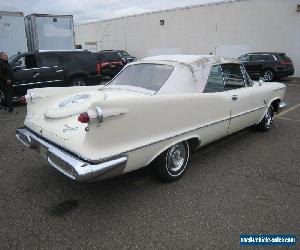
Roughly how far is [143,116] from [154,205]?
107 cm

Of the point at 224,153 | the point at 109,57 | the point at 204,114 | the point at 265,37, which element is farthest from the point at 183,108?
the point at 265,37

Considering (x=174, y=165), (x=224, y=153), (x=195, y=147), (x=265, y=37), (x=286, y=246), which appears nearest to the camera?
(x=286, y=246)

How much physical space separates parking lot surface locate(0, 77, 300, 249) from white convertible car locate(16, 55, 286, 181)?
1.55 feet

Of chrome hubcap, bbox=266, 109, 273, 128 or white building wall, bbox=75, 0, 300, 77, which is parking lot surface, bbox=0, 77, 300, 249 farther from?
white building wall, bbox=75, 0, 300, 77

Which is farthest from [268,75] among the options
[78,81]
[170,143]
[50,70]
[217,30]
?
[170,143]

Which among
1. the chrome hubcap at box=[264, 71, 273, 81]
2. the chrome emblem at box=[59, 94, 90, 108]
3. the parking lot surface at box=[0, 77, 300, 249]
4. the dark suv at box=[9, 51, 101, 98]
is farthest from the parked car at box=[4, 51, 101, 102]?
the chrome hubcap at box=[264, 71, 273, 81]

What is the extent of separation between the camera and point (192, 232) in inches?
121

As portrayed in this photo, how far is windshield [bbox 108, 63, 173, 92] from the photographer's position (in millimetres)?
4191

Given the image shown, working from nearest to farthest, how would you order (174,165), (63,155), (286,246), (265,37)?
1. (286,246)
2. (63,155)
3. (174,165)
4. (265,37)

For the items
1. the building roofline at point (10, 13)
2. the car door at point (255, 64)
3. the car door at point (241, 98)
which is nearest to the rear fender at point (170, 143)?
the car door at point (241, 98)

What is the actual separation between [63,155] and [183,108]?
5.22 feet

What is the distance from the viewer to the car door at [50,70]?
9.92 m

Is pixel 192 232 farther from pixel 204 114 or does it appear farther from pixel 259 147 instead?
pixel 259 147

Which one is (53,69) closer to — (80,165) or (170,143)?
(170,143)
